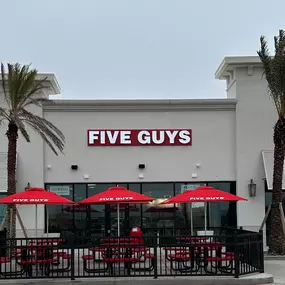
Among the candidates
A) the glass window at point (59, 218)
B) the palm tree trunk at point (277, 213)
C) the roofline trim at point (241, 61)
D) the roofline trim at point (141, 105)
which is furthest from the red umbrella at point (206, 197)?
the roofline trim at point (241, 61)

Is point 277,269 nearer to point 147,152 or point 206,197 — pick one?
point 206,197

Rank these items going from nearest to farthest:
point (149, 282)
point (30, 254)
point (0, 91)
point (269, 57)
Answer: point (149, 282) < point (30, 254) < point (269, 57) < point (0, 91)

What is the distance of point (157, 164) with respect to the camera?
2275 centimetres

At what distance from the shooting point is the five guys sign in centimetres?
2266

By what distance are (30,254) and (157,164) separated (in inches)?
362

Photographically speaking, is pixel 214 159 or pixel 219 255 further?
pixel 214 159

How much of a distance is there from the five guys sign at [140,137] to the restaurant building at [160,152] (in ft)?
0.14

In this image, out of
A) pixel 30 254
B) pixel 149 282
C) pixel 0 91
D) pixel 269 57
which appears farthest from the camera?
pixel 0 91

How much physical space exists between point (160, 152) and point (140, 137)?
1.05m

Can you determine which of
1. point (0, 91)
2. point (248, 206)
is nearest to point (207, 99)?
point (248, 206)

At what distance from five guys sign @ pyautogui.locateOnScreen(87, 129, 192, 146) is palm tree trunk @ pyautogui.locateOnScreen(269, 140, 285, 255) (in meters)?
4.10

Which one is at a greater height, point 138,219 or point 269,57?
point 269,57

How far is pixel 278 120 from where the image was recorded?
2009 centimetres

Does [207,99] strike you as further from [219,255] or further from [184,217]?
[219,255]
